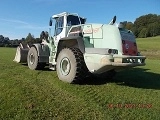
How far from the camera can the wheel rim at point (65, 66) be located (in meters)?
9.34

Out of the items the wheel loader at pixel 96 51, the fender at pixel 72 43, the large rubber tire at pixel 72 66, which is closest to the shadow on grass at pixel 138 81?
the wheel loader at pixel 96 51

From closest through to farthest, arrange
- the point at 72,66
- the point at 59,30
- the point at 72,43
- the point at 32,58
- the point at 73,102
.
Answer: the point at 73,102 < the point at 72,66 < the point at 72,43 < the point at 59,30 < the point at 32,58

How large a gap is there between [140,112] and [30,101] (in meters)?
2.75

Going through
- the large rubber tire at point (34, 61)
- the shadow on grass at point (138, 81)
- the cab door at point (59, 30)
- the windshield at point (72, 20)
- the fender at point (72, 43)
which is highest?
the windshield at point (72, 20)

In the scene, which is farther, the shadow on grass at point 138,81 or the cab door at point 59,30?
the cab door at point 59,30

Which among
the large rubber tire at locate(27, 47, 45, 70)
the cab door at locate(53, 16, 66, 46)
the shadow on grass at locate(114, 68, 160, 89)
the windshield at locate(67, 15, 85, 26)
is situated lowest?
the shadow on grass at locate(114, 68, 160, 89)

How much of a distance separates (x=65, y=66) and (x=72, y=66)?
85 centimetres

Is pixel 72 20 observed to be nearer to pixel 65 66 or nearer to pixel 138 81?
pixel 65 66

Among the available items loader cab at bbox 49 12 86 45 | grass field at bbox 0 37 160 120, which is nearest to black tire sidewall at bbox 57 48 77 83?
grass field at bbox 0 37 160 120

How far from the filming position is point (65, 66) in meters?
9.77

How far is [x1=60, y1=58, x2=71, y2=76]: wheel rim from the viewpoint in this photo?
9336mm

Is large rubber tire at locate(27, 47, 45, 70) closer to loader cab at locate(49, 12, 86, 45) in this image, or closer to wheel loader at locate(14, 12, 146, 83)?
loader cab at locate(49, 12, 86, 45)

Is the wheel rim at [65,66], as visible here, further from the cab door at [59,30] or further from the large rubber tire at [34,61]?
the large rubber tire at [34,61]

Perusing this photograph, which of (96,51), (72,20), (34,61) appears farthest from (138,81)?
(34,61)
